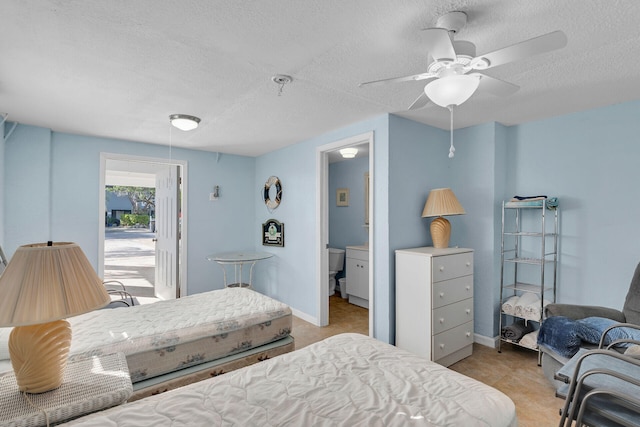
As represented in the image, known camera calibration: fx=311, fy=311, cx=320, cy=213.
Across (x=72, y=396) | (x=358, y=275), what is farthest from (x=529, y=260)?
(x=72, y=396)

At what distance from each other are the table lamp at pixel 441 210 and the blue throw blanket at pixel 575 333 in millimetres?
1056

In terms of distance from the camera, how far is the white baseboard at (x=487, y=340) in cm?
314

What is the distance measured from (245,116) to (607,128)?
324 cm

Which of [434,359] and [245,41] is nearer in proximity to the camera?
[245,41]

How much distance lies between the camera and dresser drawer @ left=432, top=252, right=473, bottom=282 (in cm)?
267

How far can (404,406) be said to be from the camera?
3.81 ft

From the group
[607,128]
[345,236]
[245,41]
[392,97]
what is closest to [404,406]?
[245,41]

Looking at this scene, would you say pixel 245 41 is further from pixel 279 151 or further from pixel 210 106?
pixel 279 151

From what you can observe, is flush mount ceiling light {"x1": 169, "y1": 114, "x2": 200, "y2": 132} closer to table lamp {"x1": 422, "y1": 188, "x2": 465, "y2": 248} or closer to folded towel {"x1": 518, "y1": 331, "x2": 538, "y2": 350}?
table lamp {"x1": 422, "y1": 188, "x2": 465, "y2": 248}

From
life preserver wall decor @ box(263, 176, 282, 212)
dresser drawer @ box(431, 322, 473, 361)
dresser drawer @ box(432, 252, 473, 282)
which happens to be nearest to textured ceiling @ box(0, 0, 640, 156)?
dresser drawer @ box(432, 252, 473, 282)

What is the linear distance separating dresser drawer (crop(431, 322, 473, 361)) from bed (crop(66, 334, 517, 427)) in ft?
4.26

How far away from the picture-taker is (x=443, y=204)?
9.66 feet

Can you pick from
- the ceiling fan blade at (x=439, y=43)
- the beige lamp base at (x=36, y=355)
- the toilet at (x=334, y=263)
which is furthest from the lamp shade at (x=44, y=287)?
the toilet at (x=334, y=263)

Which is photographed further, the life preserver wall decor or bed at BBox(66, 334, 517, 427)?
the life preserver wall decor
